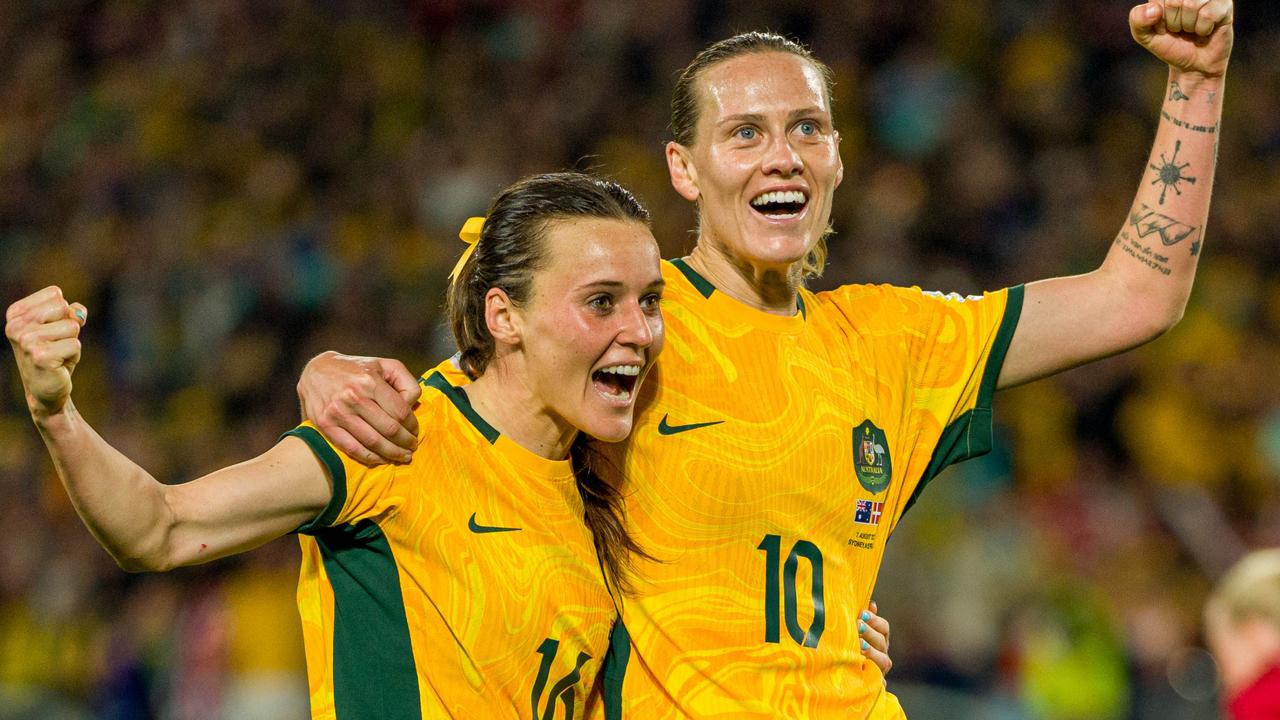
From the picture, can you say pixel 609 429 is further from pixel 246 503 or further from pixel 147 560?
pixel 147 560

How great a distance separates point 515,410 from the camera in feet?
10.5

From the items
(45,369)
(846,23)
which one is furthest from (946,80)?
(45,369)

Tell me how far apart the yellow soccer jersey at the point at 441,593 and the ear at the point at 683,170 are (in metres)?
0.75

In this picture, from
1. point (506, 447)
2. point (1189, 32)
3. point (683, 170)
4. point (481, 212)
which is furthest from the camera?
point (481, 212)

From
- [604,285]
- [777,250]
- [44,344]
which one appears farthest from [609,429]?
[44,344]

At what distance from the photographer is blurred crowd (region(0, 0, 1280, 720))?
721cm

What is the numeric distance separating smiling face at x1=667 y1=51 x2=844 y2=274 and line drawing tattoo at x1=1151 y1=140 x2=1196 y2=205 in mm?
685

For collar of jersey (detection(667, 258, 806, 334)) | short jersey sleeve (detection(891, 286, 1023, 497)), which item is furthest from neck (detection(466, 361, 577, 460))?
short jersey sleeve (detection(891, 286, 1023, 497))

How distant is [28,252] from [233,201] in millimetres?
1276

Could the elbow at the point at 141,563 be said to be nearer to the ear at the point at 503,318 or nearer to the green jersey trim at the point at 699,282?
the ear at the point at 503,318

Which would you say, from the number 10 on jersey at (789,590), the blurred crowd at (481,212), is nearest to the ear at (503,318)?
the number 10 on jersey at (789,590)

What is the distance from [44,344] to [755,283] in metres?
1.47

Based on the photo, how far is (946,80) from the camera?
9711mm

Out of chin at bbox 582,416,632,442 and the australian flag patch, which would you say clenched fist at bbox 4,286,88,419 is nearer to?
chin at bbox 582,416,632,442
